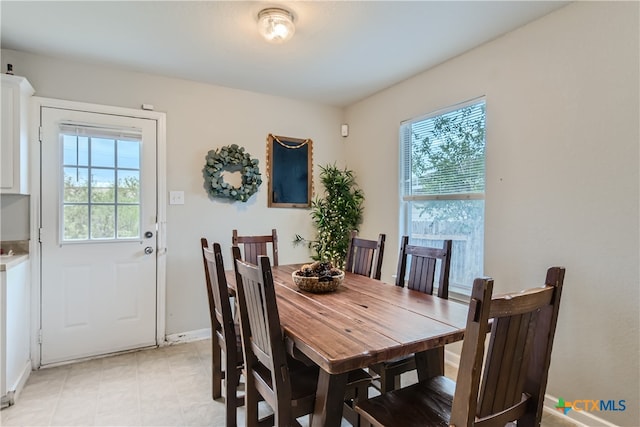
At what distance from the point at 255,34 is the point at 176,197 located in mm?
1623

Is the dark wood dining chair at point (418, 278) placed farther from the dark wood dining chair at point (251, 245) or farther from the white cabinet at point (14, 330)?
the white cabinet at point (14, 330)

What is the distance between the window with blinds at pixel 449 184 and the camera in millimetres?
2645

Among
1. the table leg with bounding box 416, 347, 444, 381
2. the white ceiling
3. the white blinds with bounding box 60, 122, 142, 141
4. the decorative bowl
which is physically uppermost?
→ the white ceiling

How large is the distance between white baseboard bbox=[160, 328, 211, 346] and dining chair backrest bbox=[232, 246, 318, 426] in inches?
73.2

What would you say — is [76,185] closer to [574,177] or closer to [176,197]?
[176,197]

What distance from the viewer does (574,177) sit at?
2.03m

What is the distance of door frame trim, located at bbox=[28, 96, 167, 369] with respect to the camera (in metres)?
2.65

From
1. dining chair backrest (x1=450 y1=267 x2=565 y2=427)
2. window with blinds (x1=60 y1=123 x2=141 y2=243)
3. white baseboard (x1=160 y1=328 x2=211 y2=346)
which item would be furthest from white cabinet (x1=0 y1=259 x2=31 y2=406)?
dining chair backrest (x1=450 y1=267 x2=565 y2=427)

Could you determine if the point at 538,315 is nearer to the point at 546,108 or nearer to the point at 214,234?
the point at 546,108

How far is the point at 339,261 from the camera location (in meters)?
3.75

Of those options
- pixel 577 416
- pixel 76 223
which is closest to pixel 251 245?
pixel 76 223

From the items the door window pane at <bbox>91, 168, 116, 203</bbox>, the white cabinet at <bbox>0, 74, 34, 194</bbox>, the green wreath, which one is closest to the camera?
the white cabinet at <bbox>0, 74, 34, 194</bbox>

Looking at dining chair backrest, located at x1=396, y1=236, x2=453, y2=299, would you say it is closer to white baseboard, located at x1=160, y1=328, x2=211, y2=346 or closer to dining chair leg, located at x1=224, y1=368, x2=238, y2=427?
dining chair leg, located at x1=224, y1=368, x2=238, y2=427

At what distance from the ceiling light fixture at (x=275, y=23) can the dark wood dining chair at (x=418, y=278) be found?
5.15 ft
